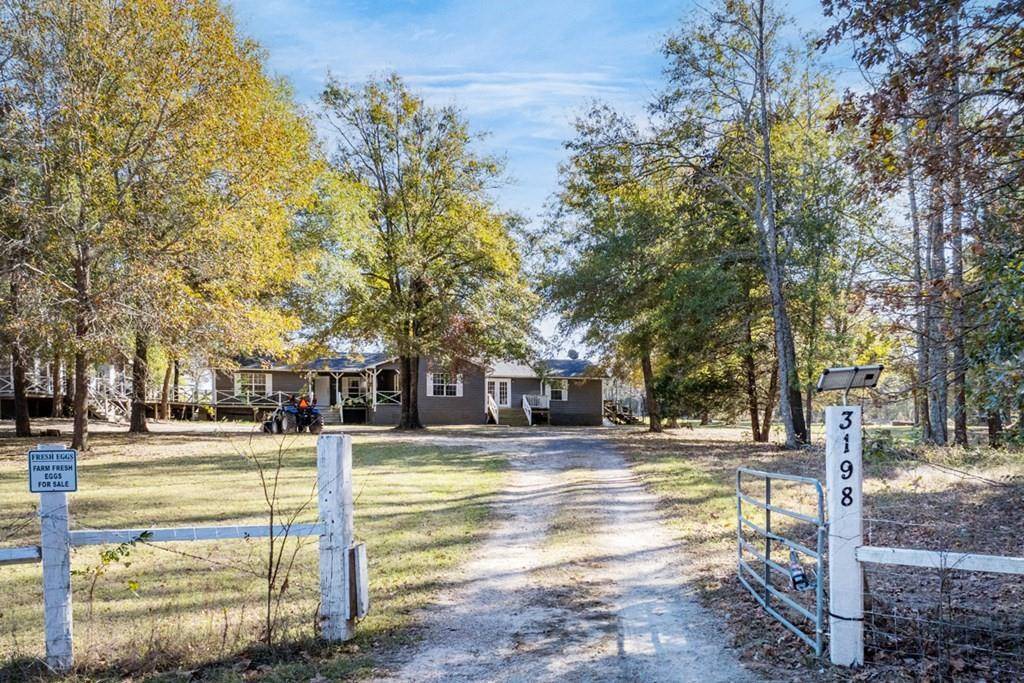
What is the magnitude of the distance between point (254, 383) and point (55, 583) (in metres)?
39.0

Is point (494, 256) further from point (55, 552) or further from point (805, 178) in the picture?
point (55, 552)

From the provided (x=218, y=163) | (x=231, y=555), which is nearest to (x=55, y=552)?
(x=231, y=555)

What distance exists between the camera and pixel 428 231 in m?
29.5

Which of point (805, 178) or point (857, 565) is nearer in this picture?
point (857, 565)

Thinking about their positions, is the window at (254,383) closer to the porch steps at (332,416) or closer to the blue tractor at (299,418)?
the porch steps at (332,416)

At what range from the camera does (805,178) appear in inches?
766

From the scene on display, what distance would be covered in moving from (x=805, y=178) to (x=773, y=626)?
Answer: 16.4m

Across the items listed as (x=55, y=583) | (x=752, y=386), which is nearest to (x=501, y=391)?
(x=752, y=386)

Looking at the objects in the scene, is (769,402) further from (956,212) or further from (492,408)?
(956,212)

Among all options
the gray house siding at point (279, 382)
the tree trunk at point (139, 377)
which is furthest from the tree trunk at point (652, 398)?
the gray house siding at point (279, 382)

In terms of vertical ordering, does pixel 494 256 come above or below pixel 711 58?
below

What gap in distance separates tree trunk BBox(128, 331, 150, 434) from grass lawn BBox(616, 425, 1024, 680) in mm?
13656

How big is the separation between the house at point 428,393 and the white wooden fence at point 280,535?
31841mm

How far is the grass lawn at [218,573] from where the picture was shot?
5.07 metres
